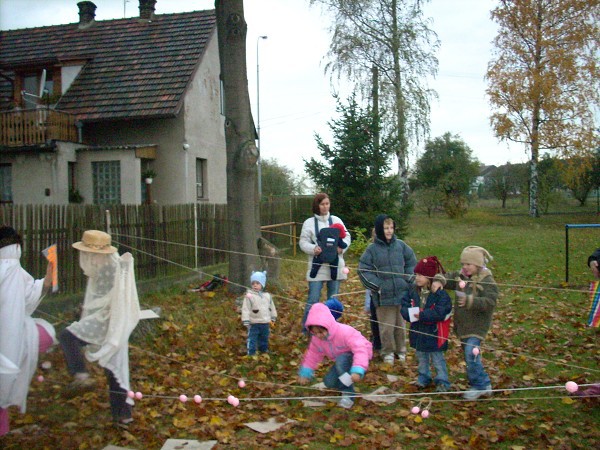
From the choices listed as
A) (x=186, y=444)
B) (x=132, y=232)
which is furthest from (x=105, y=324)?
(x=132, y=232)

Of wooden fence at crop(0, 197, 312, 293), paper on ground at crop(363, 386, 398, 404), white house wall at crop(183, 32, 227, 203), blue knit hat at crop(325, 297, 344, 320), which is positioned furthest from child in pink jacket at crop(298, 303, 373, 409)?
white house wall at crop(183, 32, 227, 203)

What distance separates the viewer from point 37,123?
16203 millimetres

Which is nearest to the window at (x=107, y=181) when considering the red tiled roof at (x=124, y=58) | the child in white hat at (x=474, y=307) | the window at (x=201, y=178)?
the red tiled roof at (x=124, y=58)

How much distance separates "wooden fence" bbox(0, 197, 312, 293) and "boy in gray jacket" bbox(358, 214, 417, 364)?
2823mm

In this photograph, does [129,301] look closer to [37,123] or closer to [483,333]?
[483,333]

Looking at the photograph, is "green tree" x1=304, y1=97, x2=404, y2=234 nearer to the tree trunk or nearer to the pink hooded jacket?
the tree trunk

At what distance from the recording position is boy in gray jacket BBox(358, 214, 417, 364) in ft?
21.5

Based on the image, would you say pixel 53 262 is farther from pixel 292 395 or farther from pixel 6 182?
pixel 6 182

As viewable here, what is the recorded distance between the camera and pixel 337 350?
513cm

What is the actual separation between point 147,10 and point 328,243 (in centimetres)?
1562

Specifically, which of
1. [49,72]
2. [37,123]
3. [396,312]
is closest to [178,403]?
[396,312]

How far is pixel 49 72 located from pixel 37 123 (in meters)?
2.89

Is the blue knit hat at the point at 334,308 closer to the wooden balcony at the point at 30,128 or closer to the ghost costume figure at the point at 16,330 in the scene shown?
the ghost costume figure at the point at 16,330

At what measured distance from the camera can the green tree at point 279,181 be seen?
47500 mm
